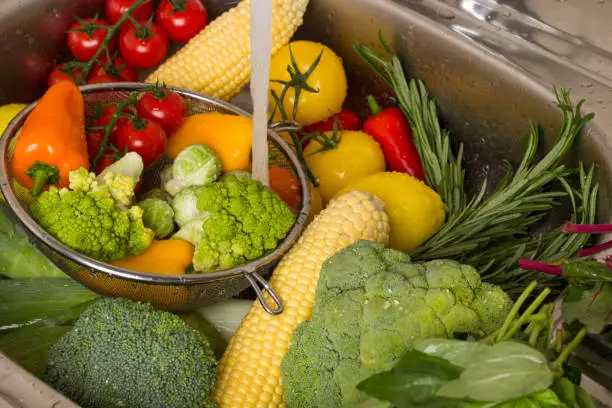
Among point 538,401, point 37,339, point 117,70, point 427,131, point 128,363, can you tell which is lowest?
point 37,339

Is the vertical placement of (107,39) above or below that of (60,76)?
above

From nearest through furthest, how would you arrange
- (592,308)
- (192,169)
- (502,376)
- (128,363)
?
(502,376) < (592,308) < (128,363) < (192,169)

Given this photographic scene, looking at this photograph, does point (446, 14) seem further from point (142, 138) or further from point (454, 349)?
point (454, 349)

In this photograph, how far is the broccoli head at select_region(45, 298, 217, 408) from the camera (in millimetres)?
840

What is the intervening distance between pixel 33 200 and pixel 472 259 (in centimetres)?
70

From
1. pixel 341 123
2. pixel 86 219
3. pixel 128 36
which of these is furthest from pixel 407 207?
pixel 128 36

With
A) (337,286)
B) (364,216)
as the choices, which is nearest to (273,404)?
(337,286)

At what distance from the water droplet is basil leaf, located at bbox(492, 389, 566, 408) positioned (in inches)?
36.0

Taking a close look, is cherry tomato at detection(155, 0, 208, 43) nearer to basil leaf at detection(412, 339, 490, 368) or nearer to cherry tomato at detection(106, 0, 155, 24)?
cherry tomato at detection(106, 0, 155, 24)

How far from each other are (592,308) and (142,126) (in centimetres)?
72

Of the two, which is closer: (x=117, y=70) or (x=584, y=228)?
(x=584, y=228)

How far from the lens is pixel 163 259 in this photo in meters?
0.99

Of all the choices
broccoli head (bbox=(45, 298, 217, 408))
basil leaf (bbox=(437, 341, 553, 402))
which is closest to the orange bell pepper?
broccoli head (bbox=(45, 298, 217, 408))

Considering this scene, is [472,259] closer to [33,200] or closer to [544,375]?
[544,375]
